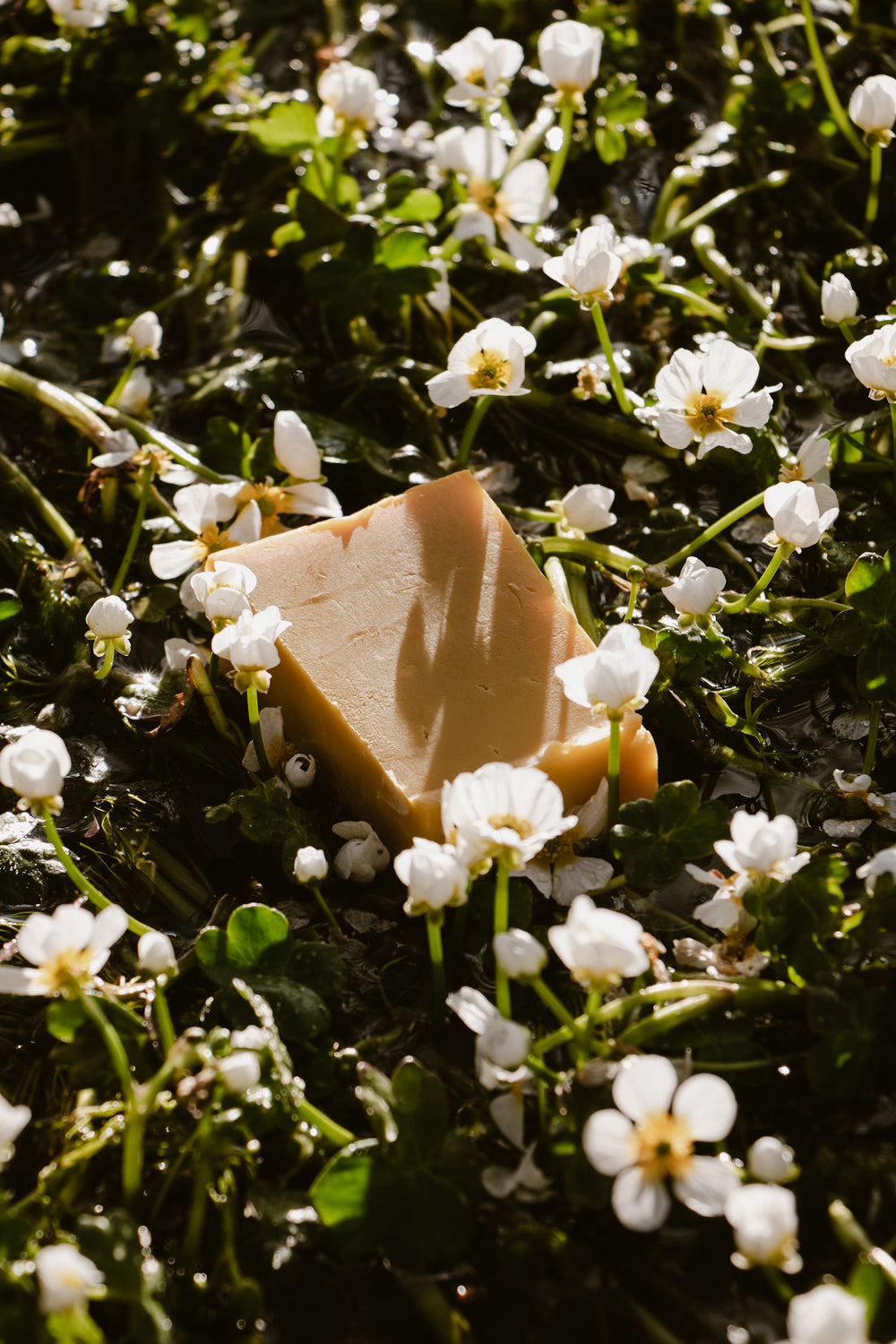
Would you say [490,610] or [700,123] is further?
[700,123]

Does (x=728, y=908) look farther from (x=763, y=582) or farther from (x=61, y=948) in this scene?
(x=61, y=948)

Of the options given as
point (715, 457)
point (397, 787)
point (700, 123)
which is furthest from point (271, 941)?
point (700, 123)

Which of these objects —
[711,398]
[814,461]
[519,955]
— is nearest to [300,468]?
[711,398]

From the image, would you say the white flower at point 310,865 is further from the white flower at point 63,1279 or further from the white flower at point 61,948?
the white flower at point 63,1279

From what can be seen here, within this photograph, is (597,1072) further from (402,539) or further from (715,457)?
(715,457)

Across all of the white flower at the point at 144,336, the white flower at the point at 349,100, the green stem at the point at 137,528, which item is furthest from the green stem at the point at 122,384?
the white flower at the point at 349,100

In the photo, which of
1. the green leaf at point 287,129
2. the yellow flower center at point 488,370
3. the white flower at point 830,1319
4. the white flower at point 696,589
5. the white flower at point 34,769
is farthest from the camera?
the green leaf at point 287,129
